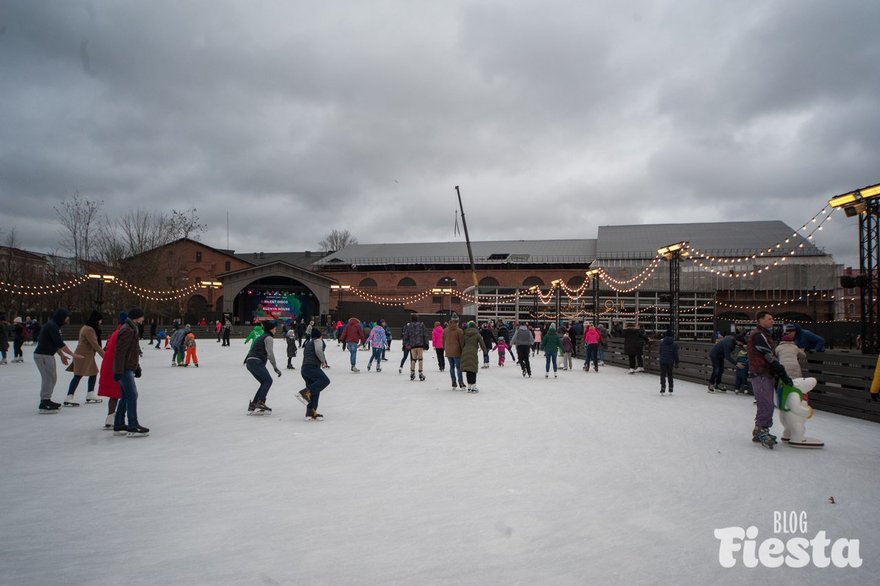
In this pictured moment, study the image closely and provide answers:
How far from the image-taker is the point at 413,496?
16.1 feet

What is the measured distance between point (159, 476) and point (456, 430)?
12.9 ft

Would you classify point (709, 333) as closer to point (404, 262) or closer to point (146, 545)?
point (404, 262)

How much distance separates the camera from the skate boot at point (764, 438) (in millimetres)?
7031

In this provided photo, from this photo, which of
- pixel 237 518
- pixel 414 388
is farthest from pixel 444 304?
pixel 237 518

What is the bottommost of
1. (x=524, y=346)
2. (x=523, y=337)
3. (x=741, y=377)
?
(x=741, y=377)

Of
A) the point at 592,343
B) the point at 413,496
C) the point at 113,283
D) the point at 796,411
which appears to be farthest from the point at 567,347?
the point at 113,283

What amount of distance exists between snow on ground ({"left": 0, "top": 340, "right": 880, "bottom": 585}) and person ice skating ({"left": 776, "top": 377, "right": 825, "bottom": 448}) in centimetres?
28

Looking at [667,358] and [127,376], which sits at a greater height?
[127,376]

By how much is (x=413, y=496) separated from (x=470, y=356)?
8.17m

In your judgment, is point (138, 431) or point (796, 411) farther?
point (138, 431)

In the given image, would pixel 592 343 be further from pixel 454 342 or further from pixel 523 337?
→ pixel 454 342

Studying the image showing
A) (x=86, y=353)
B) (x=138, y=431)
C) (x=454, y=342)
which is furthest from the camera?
(x=454, y=342)

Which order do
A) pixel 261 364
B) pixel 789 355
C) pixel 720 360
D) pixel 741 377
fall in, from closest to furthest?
pixel 789 355 → pixel 261 364 → pixel 741 377 → pixel 720 360

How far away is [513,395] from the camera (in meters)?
12.5
